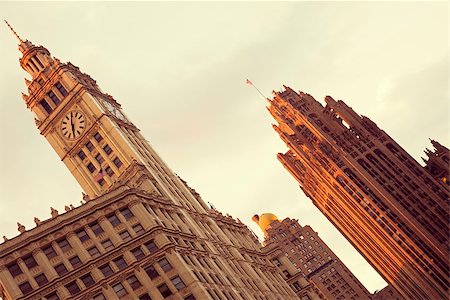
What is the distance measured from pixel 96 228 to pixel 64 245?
16.0 feet

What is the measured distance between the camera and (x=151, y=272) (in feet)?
345

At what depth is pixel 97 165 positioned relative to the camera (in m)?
141

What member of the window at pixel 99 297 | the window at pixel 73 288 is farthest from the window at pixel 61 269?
the window at pixel 99 297

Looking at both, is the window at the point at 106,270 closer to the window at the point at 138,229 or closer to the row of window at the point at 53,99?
the window at the point at 138,229

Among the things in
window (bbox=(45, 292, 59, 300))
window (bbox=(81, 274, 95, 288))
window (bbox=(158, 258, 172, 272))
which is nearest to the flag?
window (bbox=(158, 258, 172, 272))

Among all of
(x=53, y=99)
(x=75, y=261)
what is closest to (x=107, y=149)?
(x=53, y=99)

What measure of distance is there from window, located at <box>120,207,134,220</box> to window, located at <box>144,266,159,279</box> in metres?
9.31

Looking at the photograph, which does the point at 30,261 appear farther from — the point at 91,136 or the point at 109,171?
the point at 91,136

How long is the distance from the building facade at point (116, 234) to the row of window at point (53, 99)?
0.58ft

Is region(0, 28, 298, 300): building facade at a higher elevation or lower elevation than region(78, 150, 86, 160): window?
lower

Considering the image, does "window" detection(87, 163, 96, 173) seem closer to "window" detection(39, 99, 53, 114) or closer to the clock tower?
the clock tower

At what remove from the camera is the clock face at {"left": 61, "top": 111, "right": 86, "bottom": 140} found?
14350 cm

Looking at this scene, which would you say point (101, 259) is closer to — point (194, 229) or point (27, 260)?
point (27, 260)

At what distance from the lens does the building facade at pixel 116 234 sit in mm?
103938
